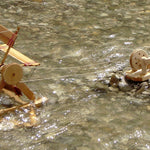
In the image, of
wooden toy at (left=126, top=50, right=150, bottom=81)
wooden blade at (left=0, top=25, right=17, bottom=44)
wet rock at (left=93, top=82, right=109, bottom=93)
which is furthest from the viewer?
wet rock at (left=93, top=82, right=109, bottom=93)

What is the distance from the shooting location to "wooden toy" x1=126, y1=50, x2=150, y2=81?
5.72 metres

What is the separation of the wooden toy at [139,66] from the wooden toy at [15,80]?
1616 mm

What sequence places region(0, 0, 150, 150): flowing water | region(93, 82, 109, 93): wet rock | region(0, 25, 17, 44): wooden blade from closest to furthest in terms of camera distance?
1. region(0, 0, 150, 150): flowing water
2. region(0, 25, 17, 44): wooden blade
3. region(93, 82, 109, 93): wet rock

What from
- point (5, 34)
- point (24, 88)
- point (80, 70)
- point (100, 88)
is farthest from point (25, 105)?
point (80, 70)

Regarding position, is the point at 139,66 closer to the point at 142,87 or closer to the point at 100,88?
the point at 142,87

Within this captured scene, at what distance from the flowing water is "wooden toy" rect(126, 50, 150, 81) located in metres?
0.32

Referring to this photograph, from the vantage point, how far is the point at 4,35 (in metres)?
4.87

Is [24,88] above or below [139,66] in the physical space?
above

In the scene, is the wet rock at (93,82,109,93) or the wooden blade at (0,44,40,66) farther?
the wet rock at (93,82,109,93)

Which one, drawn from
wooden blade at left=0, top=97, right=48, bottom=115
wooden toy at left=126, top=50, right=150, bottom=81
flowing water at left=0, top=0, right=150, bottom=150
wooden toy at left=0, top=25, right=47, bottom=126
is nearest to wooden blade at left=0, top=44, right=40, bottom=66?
wooden toy at left=0, top=25, right=47, bottom=126

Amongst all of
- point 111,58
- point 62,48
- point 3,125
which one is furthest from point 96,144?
point 62,48

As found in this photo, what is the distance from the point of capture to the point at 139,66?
19.2ft

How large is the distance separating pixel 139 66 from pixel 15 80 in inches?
89.4

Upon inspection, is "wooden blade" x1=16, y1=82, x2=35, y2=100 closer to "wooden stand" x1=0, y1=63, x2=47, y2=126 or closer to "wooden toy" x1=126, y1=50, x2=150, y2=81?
"wooden stand" x1=0, y1=63, x2=47, y2=126
